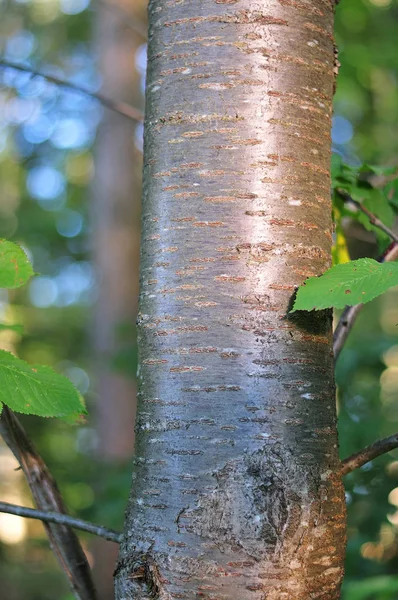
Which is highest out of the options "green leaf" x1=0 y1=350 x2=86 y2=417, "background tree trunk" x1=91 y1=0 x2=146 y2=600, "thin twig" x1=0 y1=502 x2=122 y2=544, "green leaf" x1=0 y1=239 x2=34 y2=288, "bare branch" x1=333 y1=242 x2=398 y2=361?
"background tree trunk" x1=91 y1=0 x2=146 y2=600

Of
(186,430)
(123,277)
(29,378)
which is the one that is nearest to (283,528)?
(186,430)

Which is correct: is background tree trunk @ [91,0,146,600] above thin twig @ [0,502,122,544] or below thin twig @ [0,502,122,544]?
above

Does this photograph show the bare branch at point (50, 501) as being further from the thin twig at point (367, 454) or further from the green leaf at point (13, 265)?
the thin twig at point (367, 454)

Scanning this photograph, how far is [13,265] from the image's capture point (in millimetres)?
1221

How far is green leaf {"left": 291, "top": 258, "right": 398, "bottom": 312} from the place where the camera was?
0.99 metres

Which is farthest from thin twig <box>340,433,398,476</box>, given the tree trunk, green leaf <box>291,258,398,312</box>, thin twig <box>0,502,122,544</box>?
thin twig <box>0,502,122,544</box>

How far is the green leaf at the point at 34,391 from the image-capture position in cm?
109

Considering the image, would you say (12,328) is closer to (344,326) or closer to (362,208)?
(344,326)

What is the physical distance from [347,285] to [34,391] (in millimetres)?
619

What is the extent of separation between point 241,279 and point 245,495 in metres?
0.37

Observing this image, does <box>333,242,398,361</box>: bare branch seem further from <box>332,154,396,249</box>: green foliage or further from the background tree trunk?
the background tree trunk

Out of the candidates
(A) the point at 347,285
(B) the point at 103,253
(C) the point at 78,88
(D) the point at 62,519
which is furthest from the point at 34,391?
(B) the point at 103,253

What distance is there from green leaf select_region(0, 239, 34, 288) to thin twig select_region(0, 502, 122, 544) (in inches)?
17.4

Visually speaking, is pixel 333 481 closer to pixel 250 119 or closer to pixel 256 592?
pixel 256 592
